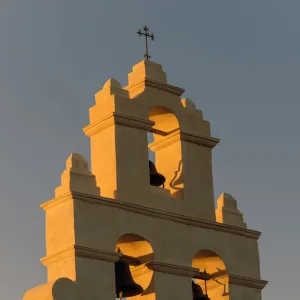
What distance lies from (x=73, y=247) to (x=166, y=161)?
3.78 meters

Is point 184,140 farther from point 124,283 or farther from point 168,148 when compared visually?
point 124,283

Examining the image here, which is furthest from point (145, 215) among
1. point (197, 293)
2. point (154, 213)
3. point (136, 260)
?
point (197, 293)

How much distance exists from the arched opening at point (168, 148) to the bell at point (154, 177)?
0.27 metres

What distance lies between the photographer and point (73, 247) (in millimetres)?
27641

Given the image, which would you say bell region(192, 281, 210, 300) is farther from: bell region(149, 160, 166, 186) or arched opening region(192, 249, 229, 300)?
bell region(149, 160, 166, 186)

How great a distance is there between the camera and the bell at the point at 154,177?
30109mm

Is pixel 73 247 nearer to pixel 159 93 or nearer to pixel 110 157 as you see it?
pixel 110 157

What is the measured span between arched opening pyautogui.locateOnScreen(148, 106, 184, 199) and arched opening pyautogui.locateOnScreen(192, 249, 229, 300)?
124cm

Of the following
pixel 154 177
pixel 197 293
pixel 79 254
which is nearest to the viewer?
pixel 79 254

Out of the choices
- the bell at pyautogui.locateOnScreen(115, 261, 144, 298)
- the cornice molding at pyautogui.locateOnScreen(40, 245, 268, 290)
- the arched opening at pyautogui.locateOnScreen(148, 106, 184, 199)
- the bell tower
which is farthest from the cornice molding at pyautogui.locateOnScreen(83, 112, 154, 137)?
the bell at pyautogui.locateOnScreen(115, 261, 144, 298)

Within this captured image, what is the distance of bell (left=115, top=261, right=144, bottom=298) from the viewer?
93.8 ft

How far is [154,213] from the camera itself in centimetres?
2914

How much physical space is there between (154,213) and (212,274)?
1.99 meters

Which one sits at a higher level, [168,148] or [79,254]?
[168,148]
